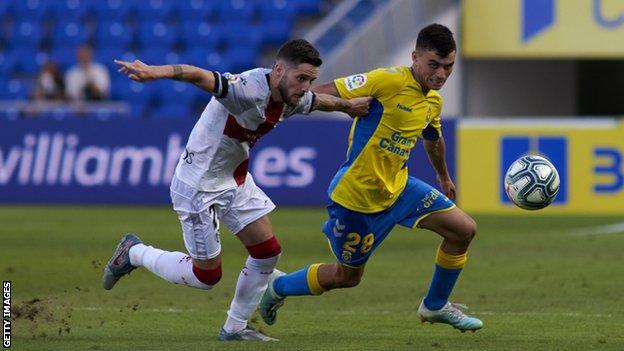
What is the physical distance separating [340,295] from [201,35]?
14.5 metres

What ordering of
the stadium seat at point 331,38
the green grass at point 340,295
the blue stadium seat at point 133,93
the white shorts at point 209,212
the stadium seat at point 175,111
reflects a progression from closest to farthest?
the white shorts at point 209,212 < the green grass at point 340,295 < the stadium seat at point 331,38 < the stadium seat at point 175,111 < the blue stadium seat at point 133,93

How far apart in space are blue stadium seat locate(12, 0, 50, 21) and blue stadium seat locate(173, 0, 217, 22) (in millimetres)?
2658

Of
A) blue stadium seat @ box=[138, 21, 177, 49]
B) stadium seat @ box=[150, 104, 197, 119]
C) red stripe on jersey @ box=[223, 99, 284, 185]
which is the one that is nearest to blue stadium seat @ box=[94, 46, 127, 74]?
blue stadium seat @ box=[138, 21, 177, 49]

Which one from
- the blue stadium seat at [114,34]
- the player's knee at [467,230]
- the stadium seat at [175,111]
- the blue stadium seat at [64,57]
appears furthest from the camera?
the blue stadium seat at [114,34]

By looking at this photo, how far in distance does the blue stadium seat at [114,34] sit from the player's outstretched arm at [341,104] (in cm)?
1726

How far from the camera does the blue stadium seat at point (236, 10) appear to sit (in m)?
25.3

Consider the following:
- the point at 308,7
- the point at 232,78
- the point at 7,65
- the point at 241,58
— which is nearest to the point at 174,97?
the point at 241,58

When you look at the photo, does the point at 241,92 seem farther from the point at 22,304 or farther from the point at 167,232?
the point at 167,232

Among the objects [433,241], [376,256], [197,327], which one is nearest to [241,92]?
[197,327]

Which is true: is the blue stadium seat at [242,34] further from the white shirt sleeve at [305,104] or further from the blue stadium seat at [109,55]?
the white shirt sleeve at [305,104]

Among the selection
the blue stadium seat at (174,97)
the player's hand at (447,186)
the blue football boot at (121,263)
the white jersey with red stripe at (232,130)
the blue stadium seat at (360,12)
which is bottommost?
the blue stadium seat at (174,97)

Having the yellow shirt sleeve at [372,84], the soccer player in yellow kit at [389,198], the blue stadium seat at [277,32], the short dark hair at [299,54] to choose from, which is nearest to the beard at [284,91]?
the short dark hair at [299,54]

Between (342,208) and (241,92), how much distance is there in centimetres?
127

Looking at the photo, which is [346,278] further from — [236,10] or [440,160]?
[236,10]
